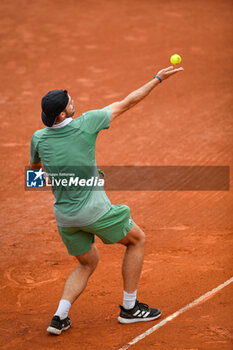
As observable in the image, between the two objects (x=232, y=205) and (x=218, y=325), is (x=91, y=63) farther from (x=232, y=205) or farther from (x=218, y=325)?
(x=218, y=325)

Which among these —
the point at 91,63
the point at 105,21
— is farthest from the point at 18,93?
the point at 105,21

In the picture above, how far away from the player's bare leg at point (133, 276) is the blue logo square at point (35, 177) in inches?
34.0

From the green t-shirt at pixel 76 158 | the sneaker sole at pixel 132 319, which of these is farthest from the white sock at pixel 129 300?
the green t-shirt at pixel 76 158

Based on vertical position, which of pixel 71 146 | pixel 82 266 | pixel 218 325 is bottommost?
pixel 218 325

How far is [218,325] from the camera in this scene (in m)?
4.79

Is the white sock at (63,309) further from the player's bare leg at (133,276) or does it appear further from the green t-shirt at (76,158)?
the green t-shirt at (76,158)

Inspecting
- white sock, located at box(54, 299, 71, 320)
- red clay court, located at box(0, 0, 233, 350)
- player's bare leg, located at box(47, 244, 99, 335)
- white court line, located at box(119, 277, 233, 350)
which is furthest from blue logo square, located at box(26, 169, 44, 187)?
white court line, located at box(119, 277, 233, 350)

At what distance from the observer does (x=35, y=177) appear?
496cm

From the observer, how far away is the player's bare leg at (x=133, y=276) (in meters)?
4.88

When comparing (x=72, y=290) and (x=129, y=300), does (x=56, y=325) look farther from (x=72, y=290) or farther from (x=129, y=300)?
(x=129, y=300)

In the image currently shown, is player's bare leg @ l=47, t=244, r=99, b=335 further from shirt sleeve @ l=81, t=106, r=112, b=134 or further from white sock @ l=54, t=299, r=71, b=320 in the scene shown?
shirt sleeve @ l=81, t=106, r=112, b=134

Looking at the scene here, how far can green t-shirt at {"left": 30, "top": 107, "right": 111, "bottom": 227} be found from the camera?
462cm

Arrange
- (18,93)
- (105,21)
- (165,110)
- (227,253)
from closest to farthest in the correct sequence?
(227,253) < (165,110) < (18,93) < (105,21)

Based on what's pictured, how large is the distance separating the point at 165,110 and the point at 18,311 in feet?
21.3
